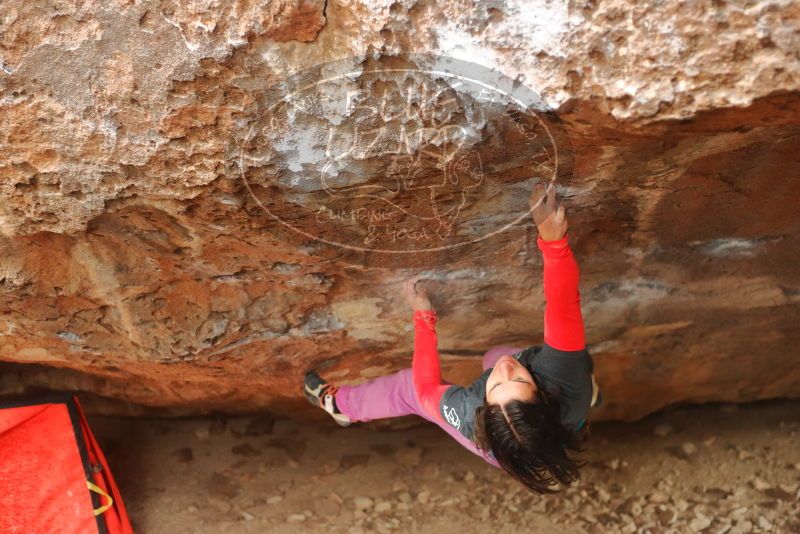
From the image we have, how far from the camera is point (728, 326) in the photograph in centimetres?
201

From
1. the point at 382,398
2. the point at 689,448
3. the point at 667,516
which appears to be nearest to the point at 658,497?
the point at 667,516

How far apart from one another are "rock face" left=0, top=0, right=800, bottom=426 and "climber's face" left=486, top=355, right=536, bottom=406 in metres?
0.25

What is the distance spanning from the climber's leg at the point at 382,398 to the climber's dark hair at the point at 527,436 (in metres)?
0.29

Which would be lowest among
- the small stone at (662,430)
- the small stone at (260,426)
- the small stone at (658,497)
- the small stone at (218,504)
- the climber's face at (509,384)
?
the small stone at (658,497)

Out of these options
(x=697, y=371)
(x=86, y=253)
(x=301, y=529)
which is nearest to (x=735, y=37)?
(x=86, y=253)

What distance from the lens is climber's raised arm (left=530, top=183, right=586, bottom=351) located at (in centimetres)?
142

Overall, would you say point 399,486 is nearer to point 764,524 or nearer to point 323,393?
point 323,393

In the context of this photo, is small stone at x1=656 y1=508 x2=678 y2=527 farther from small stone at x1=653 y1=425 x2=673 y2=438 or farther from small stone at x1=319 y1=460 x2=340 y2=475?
small stone at x1=319 y1=460 x2=340 y2=475

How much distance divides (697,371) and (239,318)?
4.24 ft

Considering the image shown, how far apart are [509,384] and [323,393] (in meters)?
0.64

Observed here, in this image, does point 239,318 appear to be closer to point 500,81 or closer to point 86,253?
point 86,253

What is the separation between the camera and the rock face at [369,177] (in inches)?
44.4

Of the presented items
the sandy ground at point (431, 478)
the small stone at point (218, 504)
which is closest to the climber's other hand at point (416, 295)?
the sandy ground at point (431, 478)

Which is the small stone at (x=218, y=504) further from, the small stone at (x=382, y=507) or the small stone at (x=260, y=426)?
the small stone at (x=382, y=507)
